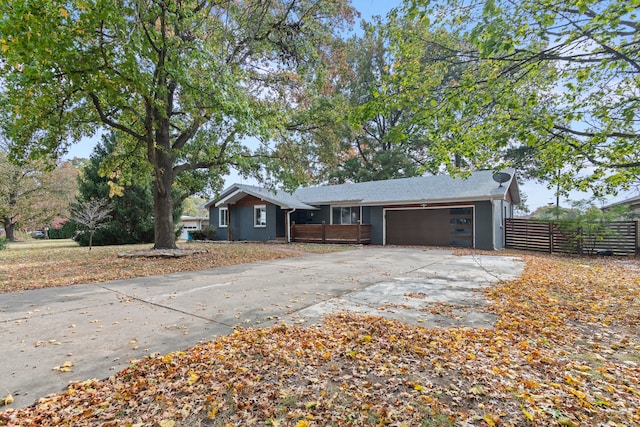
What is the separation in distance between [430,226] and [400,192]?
8.34 ft

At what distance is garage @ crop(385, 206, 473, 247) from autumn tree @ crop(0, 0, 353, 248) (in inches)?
333

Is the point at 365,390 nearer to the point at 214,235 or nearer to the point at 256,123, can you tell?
the point at 256,123

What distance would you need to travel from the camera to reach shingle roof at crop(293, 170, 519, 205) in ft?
48.3

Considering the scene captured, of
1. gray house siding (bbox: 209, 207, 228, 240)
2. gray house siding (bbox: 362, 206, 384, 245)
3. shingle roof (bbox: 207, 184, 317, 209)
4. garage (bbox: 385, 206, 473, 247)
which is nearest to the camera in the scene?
garage (bbox: 385, 206, 473, 247)

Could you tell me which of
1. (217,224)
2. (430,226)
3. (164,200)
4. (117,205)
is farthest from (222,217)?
(430,226)

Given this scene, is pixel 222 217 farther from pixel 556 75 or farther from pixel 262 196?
pixel 556 75

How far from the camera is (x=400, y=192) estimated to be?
17547mm

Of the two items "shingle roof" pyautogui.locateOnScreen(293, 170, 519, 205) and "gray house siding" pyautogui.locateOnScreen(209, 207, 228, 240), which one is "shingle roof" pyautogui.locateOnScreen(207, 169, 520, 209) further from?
"gray house siding" pyautogui.locateOnScreen(209, 207, 228, 240)

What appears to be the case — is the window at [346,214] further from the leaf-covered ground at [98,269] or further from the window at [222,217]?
the leaf-covered ground at [98,269]

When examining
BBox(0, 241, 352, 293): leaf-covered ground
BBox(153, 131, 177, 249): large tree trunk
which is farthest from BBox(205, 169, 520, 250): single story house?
BBox(0, 241, 352, 293): leaf-covered ground

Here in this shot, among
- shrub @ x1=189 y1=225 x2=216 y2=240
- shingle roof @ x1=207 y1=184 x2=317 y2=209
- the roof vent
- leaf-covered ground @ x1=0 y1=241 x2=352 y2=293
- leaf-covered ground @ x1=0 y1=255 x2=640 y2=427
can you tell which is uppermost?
the roof vent

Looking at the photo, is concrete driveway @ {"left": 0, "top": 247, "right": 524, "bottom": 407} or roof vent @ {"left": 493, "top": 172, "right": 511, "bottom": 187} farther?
roof vent @ {"left": 493, "top": 172, "right": 511, "bottom": 187}

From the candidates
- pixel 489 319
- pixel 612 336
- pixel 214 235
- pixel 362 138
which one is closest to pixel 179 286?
pixel 489 319

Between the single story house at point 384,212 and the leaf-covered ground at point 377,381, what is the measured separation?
1101 centimetres
